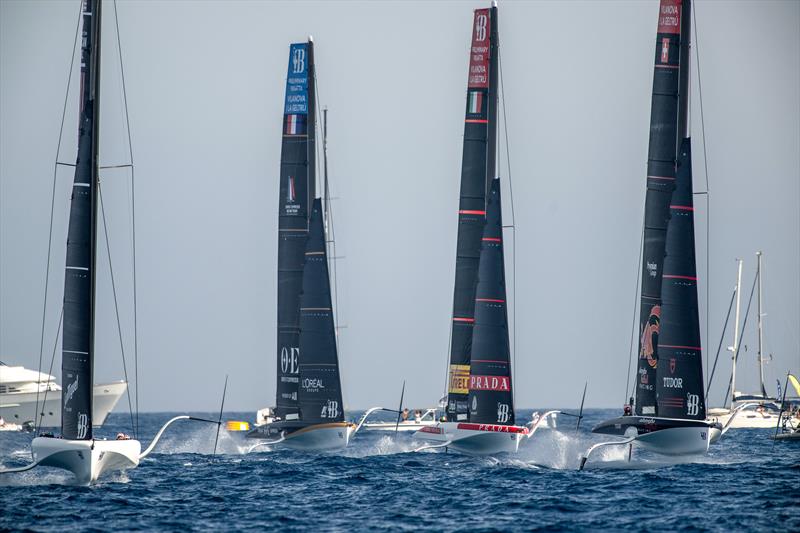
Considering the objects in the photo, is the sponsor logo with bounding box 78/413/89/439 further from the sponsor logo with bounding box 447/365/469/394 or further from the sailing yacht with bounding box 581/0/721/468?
the sponsor logo with bounding box 447/365/469/394

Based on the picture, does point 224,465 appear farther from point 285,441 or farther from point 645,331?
point 645,331

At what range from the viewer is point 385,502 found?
3203cm

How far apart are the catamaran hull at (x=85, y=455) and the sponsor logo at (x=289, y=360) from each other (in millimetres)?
17646

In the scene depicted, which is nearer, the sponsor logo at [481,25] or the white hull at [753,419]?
the sponsor logo at [481,25]

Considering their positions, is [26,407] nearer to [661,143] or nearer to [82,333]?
[661,143]

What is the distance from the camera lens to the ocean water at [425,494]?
28.0 m

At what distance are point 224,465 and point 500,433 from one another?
1016 centimetres

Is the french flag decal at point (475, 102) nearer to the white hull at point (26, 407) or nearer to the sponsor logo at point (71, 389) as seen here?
the sponsor logo at point (71, 389)

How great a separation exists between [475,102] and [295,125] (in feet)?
25.5

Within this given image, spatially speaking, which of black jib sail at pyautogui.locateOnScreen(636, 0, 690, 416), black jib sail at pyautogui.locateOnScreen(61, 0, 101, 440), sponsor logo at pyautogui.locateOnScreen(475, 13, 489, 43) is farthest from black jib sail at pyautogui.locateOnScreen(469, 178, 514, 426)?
black jib sail at pyautogui.locateOnScreen(61, 0, 101, 440)

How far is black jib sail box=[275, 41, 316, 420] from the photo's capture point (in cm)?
5131

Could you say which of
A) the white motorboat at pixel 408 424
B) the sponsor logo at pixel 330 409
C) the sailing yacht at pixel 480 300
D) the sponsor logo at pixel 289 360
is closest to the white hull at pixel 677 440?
the sailing yacht at pixel 480 300

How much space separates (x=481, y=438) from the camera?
139 feet

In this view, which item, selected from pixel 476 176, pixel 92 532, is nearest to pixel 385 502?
pixel 92 532
